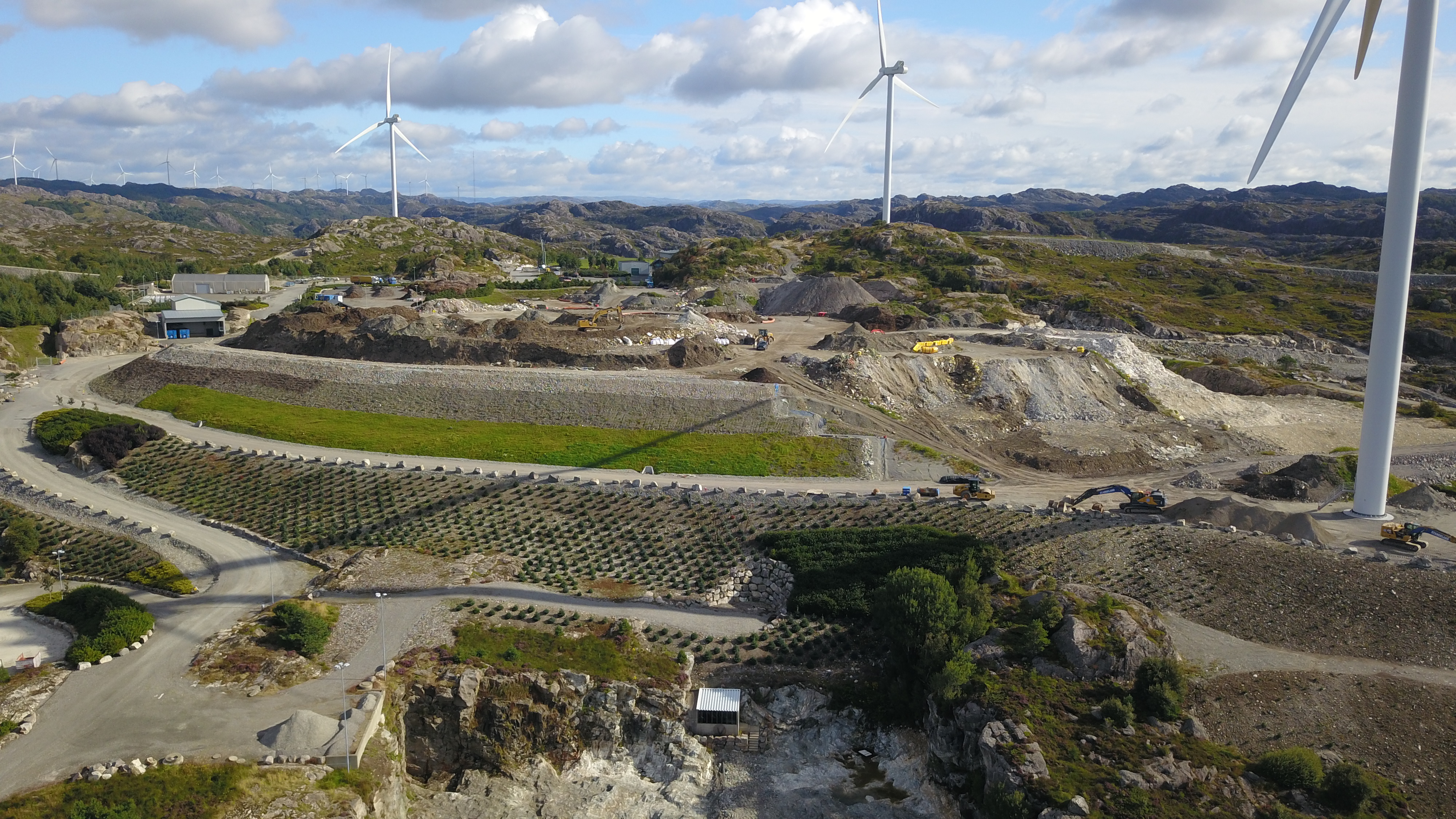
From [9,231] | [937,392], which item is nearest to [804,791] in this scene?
[937,392]

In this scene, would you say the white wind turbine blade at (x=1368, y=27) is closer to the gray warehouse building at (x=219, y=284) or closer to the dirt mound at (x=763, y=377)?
the dirt mound at (x=763, y=377)

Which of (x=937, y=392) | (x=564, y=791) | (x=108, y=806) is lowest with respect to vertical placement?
(x=564, y=791)

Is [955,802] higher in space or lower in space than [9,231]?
lower

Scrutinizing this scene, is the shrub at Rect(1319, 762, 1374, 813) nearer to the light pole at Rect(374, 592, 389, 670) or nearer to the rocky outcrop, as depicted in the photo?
the light pole at Rect(374, 592, 389, 670)

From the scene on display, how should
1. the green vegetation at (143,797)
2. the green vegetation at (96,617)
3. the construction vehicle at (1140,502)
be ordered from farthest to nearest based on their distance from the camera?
1. the construction vehicle at (1140,502)
2. the green vegetation at (96,617)
3. the green vegetation at (143,797)

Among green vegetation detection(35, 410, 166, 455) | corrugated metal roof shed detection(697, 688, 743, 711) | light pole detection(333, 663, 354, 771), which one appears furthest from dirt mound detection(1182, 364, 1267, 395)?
green vegetation detection(35, 410, 166, 455)

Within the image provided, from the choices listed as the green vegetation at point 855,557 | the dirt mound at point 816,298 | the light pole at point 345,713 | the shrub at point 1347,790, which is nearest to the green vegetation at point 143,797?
the light pole at point 345,713

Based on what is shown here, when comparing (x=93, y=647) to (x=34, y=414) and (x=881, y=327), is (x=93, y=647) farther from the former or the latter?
(x=881, y=327)
